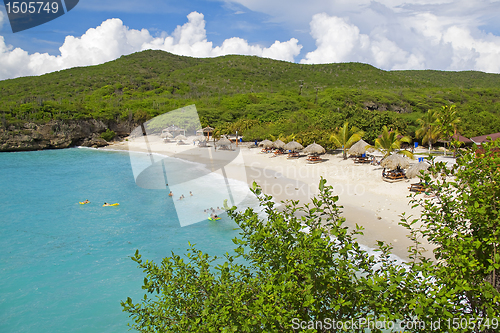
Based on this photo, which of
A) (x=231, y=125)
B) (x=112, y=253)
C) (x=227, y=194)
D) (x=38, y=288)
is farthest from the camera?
(x=231, y=125)

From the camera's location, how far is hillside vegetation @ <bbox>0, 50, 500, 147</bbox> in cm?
3509

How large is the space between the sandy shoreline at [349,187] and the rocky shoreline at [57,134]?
3098 centimetres

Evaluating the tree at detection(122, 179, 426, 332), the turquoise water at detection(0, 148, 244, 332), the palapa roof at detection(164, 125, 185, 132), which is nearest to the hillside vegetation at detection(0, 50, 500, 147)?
the palapa roof at detection(164, 125, 185, 132)

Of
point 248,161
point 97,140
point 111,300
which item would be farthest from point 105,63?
point 111,300

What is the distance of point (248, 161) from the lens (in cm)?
2848

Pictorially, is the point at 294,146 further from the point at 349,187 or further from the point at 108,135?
the point at 108,135

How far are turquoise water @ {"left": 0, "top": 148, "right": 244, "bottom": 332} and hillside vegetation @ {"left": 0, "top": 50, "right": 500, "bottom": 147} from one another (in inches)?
649

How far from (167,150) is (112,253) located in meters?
28.8

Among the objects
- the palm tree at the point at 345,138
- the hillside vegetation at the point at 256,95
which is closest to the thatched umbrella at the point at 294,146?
the hillside vegetation at the point at 256,95

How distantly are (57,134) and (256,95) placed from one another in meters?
38.7

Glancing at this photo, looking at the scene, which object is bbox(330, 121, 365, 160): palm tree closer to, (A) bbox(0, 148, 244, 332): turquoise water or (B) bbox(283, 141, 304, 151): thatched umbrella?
(B) bbox(283, 141, 304, 151): thatched umbrella

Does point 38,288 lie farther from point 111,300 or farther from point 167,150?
point 167,150

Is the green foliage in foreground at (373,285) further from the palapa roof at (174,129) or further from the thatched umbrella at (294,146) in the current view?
the palapa roof at (174,129)

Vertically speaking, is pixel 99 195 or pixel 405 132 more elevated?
pixel 405 132
